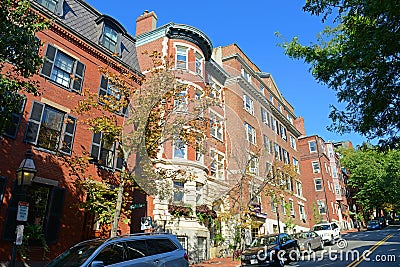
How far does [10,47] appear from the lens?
26.5 feet

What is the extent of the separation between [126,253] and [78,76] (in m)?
11.5

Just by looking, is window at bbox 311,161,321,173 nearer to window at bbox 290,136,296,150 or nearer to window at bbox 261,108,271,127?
window at bbox 290,136,296,150

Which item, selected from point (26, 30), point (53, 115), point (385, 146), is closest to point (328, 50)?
point (385, 146)

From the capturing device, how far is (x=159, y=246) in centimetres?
783

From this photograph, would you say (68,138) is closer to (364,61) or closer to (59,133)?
(59,133)

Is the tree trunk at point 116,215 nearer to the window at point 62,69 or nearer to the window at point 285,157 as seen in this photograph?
the window at point 62,69

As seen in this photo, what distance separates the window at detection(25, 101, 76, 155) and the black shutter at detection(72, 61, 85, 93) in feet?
5.60

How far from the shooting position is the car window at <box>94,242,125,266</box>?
653 centimetres

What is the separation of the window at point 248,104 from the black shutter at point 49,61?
18951 millimetres

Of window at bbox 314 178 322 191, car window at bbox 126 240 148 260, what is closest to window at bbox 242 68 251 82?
window at bbox 314 178 322 191

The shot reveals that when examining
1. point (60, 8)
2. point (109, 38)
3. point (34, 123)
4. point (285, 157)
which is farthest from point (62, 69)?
point (285, 157)

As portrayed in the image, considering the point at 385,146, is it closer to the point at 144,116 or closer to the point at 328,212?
the point at 144,116

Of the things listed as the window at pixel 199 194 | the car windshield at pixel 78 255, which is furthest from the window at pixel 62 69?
the car windshield at pixel 78 255

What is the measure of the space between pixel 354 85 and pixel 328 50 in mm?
1749
